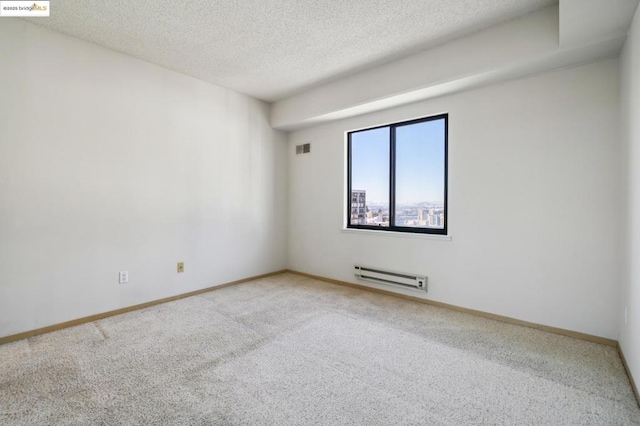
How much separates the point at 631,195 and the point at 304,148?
3.76m

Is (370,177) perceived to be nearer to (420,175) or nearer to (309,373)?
(420,175)

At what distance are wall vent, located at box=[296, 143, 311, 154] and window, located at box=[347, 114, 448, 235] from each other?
0.70 metres

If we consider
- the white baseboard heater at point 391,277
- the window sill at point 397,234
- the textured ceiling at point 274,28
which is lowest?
the white baseboard heater at point 391,277

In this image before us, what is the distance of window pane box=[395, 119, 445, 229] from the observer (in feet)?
11.5

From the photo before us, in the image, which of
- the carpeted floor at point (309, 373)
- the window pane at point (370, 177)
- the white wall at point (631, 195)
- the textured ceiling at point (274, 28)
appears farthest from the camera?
the window pane at point (370, 177)

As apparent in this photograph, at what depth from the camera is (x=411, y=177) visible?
3.75 meters

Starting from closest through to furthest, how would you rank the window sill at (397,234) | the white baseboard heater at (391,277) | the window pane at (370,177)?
the window sill at (397,234) < the white baseboard heater at (391,277) < the window pane at (370,177)

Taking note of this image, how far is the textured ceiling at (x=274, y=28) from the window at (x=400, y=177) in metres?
0.93

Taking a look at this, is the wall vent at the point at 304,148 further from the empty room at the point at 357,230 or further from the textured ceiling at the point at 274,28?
the textured ceiling at the point at 274,28

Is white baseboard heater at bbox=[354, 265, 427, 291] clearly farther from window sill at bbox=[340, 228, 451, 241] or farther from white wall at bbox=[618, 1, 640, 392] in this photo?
white wall at bbox=[618, 1, 640, 392]

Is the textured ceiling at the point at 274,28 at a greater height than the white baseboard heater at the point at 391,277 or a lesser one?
greater

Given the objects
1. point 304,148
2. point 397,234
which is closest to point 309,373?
point 397,234

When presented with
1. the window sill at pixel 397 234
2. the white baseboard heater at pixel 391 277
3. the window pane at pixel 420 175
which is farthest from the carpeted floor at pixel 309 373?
the window pane at pixel 420 175

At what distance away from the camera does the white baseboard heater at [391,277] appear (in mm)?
3478
